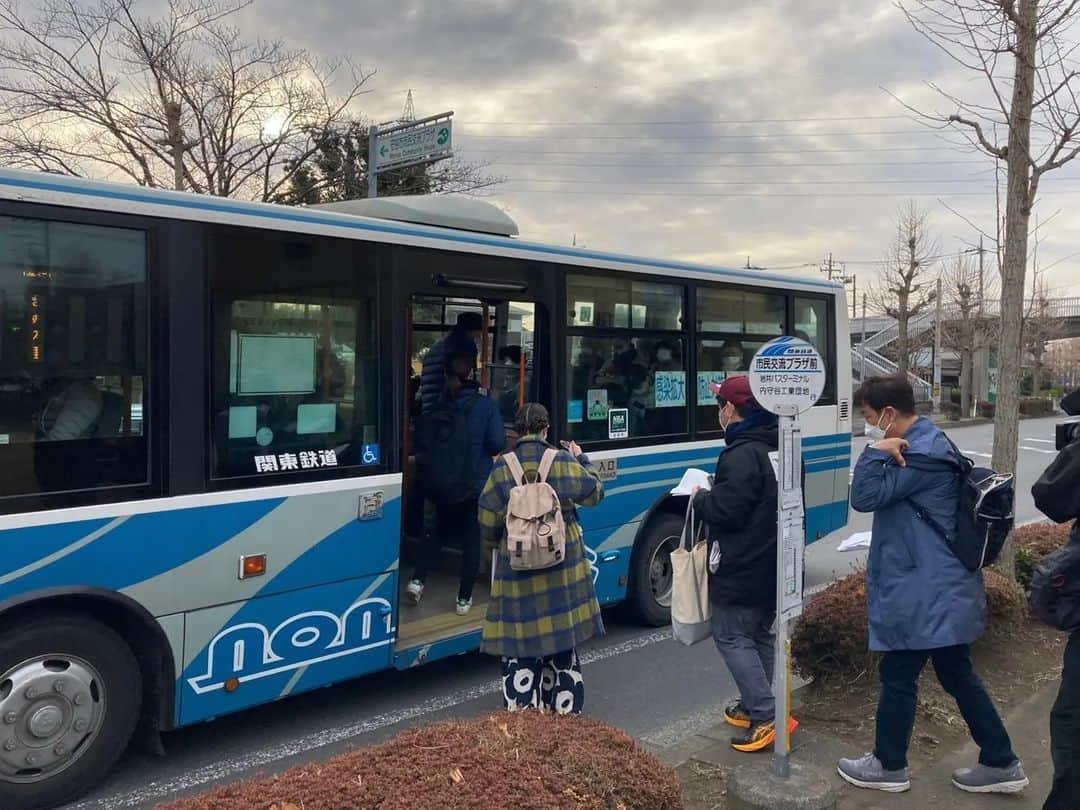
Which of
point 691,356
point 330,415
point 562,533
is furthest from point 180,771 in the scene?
point 691,356

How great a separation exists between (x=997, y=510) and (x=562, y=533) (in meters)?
1.85

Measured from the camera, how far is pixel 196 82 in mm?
15672

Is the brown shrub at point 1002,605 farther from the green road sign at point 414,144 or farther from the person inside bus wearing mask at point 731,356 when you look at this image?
the green road sign at point 414,144

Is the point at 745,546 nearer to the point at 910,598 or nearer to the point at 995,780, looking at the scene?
the point at 910,598

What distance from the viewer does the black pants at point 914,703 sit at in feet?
12.4

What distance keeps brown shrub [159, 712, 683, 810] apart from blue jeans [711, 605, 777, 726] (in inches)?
62.3

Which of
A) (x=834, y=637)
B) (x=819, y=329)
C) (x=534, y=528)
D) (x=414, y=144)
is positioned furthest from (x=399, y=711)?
(x=414, y=144)

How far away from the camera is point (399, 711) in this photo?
527 cm

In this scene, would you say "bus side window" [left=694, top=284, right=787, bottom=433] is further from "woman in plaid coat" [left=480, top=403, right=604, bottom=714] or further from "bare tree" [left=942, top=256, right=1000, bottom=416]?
"bare tree" [left=942, top=256, right=1000, bottom=416]

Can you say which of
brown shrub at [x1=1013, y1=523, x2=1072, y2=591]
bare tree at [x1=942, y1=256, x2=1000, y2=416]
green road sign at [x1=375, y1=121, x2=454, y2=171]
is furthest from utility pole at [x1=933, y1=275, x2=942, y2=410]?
brown shrub at [x1=1013, y1=523, x2=1072, y2=591]

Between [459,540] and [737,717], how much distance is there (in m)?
2.52

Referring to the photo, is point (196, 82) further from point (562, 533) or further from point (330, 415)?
point (562, 533)

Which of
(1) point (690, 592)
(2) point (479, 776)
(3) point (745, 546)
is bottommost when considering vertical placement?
(2) point (479, 776)

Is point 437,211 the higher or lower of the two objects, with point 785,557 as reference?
higher
